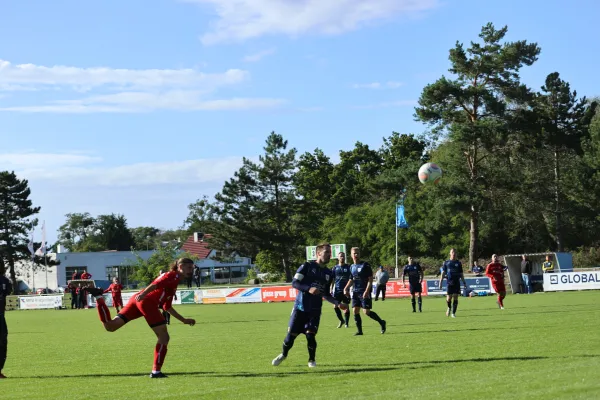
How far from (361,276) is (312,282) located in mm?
7782

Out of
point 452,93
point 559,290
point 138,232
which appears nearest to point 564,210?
point 452,93

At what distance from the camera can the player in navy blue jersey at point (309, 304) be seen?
42.6ft

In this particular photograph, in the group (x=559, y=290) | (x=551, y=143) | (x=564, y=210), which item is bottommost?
(x=559, y=290)

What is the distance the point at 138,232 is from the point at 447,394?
592ft

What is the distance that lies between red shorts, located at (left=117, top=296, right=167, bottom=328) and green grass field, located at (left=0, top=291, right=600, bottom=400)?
86 cm

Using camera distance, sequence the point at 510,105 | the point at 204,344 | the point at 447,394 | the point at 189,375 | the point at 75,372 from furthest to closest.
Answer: the point at 510,105, the point at 204,344, the point at 75,372, the point at 189,375, the point at 447,394

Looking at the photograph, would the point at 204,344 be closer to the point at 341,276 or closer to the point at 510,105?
the point at 341,276

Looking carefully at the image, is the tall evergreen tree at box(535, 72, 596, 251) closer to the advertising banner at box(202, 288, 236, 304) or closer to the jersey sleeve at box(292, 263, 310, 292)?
the advertising banner at box(202, 288, 236, 304)

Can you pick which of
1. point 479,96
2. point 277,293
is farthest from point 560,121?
point 277,293

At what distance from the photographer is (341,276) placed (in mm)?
21766

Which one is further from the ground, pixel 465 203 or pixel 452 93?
pixel 452 93

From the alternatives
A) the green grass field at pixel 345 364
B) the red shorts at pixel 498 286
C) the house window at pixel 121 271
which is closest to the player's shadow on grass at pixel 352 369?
the green grass field at pixel 345 364

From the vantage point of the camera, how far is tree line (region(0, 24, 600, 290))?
5688 centimetres

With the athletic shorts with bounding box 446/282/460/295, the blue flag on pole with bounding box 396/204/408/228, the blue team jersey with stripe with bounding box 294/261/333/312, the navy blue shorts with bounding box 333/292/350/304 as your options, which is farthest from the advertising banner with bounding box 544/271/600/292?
the blue team jersey with stripe with bounding box 294/261/333/312
